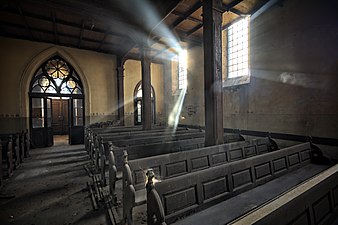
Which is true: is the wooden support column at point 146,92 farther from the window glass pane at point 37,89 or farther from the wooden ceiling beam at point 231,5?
the window glass pane at point 37,89

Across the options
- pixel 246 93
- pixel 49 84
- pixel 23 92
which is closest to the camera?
pixel 246 93

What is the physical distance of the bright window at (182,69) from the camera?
899 cm

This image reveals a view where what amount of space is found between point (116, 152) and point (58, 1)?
4.02 m

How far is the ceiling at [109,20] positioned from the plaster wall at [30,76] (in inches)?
14.9

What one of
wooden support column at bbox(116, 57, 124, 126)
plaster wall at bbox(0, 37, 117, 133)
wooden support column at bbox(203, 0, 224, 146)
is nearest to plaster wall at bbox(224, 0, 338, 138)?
wooden support column at bbox(203, 0, 224, 146)

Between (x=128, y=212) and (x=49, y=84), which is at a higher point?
(x=49, y=84)

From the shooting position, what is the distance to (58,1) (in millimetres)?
4539

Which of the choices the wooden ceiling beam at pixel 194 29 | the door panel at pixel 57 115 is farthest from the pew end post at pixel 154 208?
the door panel at pixel 57 115

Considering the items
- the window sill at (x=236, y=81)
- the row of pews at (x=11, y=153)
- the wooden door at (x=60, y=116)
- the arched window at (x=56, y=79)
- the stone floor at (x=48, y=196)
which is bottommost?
the stone floor at (x=48, y=196)

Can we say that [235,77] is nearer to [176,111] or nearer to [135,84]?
[176,111]

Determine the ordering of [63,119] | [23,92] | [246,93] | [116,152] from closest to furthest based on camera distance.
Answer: [116,152] → [246,93] → [23,92] → [63,119]

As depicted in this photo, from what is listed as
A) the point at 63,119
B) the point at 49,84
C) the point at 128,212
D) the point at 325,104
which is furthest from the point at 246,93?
the point at 63,119

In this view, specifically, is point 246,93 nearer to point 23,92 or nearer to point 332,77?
point 332,77

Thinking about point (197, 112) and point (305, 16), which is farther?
point (197, 112)
